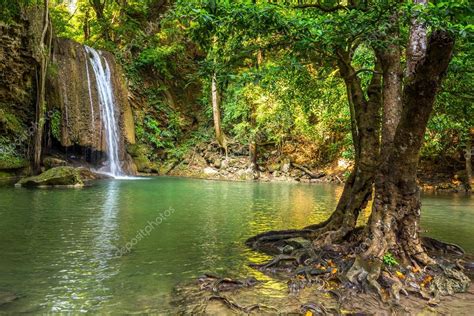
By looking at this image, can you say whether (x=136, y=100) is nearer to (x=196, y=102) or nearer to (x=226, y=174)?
(x=196, y=102)

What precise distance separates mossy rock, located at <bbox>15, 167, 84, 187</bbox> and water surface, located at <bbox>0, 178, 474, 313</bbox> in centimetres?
151

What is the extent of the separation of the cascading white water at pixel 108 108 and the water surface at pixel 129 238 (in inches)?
378

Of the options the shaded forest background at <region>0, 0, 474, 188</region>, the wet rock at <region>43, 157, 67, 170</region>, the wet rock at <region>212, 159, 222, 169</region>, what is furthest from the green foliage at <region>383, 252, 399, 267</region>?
Answer: the wet rock at <region>212, 159, 222, 169</region>

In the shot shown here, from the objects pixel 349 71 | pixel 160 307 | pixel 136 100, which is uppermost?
pixel 136 100

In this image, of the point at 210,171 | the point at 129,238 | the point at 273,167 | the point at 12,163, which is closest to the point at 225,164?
the point at 210,171

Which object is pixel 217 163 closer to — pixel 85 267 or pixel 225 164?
pixel 225 164

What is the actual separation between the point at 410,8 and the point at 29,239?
8.01 m

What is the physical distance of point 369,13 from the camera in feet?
17.8

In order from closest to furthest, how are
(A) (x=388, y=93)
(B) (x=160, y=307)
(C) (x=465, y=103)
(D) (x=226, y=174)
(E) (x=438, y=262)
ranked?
(B) (x=160, y=307), (E) (x=438, y=262), (A) (x=388, y=93), (C) (x=465, y=103), (D) (x=226, y=174)

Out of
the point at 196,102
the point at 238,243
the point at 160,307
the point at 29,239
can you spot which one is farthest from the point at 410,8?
the point at 196,102

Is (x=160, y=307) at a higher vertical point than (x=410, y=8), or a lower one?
lower

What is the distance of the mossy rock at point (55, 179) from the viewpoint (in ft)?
59.6

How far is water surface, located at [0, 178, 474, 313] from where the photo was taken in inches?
223

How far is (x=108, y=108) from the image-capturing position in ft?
90.2
